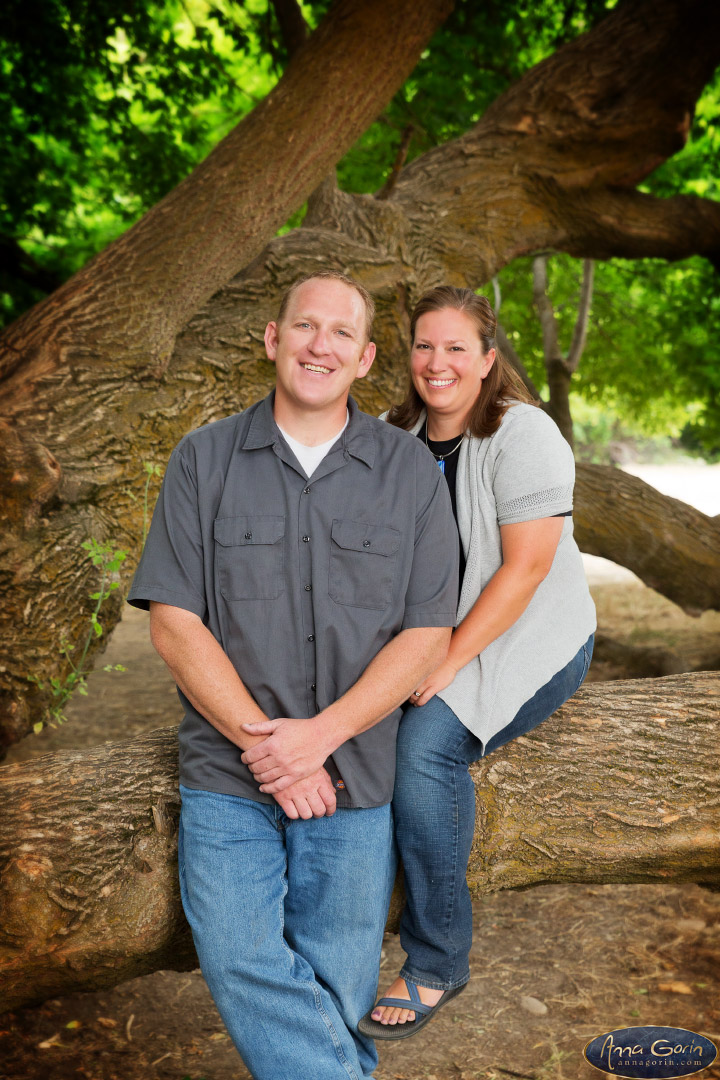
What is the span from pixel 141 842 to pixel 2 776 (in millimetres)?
554

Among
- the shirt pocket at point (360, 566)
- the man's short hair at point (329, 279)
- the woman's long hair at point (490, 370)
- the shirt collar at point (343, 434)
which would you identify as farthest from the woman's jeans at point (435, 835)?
the man's short hair at point (329, 279)

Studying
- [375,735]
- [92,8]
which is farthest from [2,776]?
[92,8]

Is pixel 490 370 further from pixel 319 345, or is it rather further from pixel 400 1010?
pixel 400 1010

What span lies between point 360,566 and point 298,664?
1.07ft

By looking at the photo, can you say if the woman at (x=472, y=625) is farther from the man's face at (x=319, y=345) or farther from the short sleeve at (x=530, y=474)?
the man's face at (x=319, y=345)

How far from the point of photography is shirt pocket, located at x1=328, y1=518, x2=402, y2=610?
2.54 m

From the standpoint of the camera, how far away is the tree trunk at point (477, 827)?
2.54 m

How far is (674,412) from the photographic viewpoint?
17.2 m

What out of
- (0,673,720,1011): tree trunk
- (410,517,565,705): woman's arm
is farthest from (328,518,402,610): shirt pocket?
(0,673,720,1011): tree trunk

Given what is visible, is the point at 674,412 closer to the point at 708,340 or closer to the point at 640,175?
the point at 708,340

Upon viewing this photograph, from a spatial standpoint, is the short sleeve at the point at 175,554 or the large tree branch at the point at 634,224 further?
the large tree branch at the point at 634,224

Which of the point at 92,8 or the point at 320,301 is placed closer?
the point at 320,301

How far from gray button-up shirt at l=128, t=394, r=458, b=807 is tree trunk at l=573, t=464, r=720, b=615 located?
407cm

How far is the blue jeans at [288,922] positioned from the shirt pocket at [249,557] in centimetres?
57
